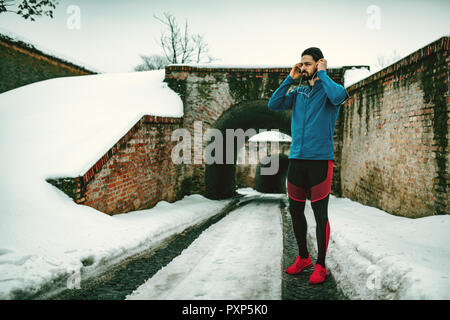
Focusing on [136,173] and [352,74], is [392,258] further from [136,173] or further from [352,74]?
[352,74]

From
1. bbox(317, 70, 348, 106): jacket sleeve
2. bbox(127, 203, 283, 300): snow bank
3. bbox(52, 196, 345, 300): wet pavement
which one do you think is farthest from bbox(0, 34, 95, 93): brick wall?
bbox(317, 70, 348, 106): jacket sleeve

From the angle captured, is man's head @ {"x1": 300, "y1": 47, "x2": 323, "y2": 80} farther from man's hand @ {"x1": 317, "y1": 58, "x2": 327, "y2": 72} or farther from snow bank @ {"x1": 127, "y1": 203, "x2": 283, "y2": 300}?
snow bank @ {"x1": 127, "y1": 203, "x2": 283, "y2": 300}

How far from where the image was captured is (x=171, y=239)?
12.7ft

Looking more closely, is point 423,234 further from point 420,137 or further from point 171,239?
point 171,239

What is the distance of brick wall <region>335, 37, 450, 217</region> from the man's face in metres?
2.38

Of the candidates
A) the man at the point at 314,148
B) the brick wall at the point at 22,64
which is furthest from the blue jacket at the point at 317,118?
the brick wall at the point at 22,64

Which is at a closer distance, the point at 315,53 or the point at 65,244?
the point at 315,53

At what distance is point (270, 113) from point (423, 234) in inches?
256

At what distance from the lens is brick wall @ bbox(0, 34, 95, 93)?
41.0 ft

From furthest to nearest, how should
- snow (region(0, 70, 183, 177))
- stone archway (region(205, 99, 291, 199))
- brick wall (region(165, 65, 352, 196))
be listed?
stone archway (region(205, 99, 291, 199)) → brick wall (region(165, 65, 352, 196)) → snow (region(0, 70, 183, 177))

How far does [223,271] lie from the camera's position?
2531 millimetres

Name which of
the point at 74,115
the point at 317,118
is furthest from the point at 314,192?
the point at 74,115

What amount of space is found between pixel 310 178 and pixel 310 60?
1.10 m
